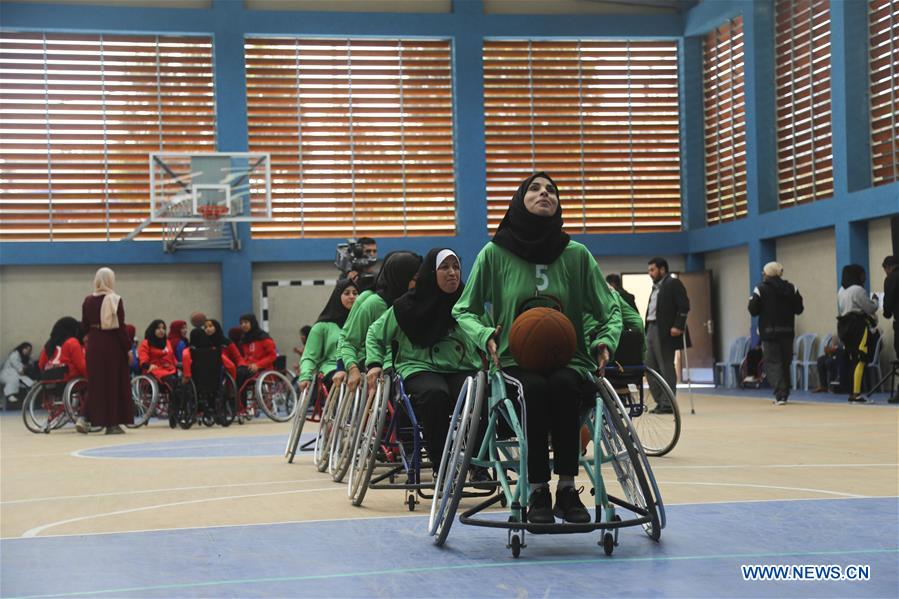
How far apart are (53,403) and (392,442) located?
320 inches

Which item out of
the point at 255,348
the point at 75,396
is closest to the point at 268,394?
the point at 255,348

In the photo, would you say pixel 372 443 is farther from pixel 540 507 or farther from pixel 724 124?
pixel 724 124

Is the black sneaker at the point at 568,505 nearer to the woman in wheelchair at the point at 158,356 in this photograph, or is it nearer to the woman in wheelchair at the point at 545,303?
the woman in wheelchair at the point at 545,303

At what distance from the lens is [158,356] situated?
557 inches

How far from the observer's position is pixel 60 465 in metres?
8.75

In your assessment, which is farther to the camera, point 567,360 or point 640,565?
point 567,360

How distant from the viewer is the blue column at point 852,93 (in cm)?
1558

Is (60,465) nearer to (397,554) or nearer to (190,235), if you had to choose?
(397,554)

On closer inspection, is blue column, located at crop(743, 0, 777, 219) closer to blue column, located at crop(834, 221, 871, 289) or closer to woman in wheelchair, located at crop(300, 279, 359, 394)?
blue column, located at crop(834, 221, 871, 289)

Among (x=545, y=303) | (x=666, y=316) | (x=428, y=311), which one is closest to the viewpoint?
(x=545, y=303)

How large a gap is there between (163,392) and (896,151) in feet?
31.0

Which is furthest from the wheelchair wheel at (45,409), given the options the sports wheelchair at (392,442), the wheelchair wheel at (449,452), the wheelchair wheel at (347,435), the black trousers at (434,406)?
the wheelchair wheel at (449,452)

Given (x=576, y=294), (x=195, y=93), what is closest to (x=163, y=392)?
(x=195, y=93)

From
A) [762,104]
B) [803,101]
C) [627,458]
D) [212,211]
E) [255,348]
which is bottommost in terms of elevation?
[627,458]
